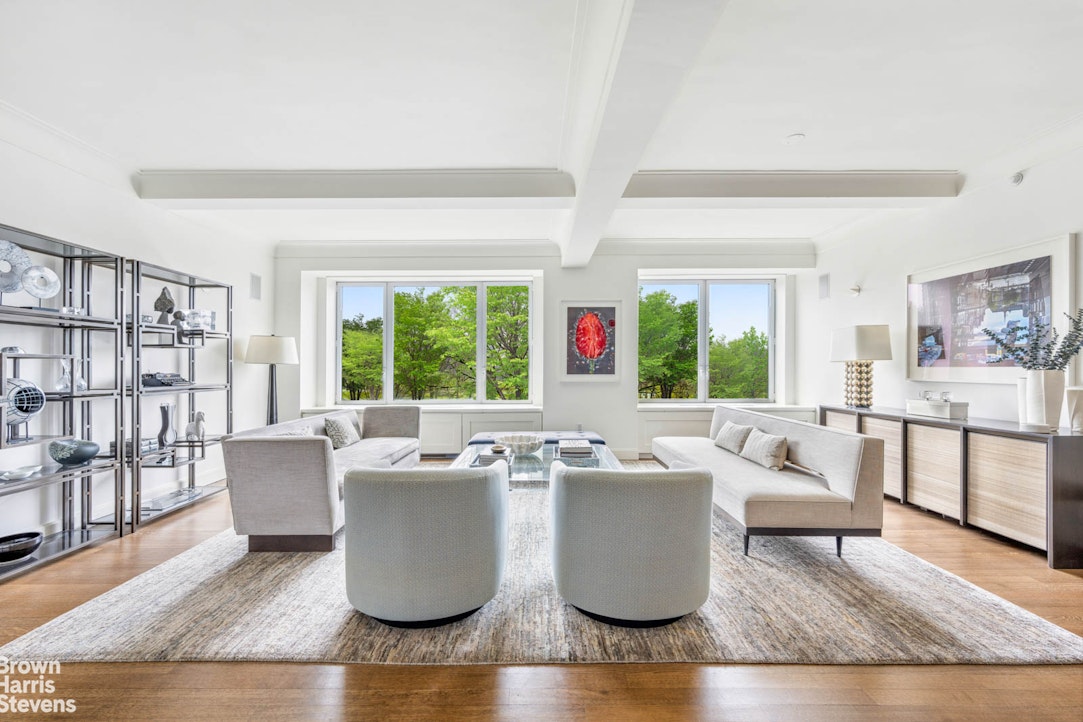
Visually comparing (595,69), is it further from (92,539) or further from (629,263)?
(92,539)

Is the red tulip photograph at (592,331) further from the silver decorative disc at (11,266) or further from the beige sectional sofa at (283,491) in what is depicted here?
the silver decorative disc at (11,266)

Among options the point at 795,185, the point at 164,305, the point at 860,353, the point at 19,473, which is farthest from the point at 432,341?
the point at 860,353

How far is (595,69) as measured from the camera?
2232 millimetres

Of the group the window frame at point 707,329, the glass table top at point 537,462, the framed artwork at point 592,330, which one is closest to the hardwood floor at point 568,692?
the glass table top at point 537,462

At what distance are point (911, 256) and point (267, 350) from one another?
6.28 m

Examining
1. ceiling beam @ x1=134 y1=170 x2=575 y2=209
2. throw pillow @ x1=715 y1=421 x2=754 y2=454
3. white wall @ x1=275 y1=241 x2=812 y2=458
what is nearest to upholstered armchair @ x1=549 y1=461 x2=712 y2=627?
throw pillow @ x1=715 y1=421 x2=754 y2=454

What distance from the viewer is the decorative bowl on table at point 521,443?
3.87m

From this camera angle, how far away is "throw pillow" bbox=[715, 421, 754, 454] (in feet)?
13.1

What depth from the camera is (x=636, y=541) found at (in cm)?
198

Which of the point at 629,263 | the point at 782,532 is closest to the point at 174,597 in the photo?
the point at 782,532

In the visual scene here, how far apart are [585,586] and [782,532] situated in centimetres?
142

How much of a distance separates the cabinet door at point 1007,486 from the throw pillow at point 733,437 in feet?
4.69

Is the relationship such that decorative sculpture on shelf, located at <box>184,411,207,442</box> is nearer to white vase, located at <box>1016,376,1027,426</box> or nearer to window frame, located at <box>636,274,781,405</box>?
window frame, located at <box>636,274,781,405</box>

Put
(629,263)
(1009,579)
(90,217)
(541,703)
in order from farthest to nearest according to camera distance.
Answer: (629,263) < (90,217) < (1009,579) < (541,703)
